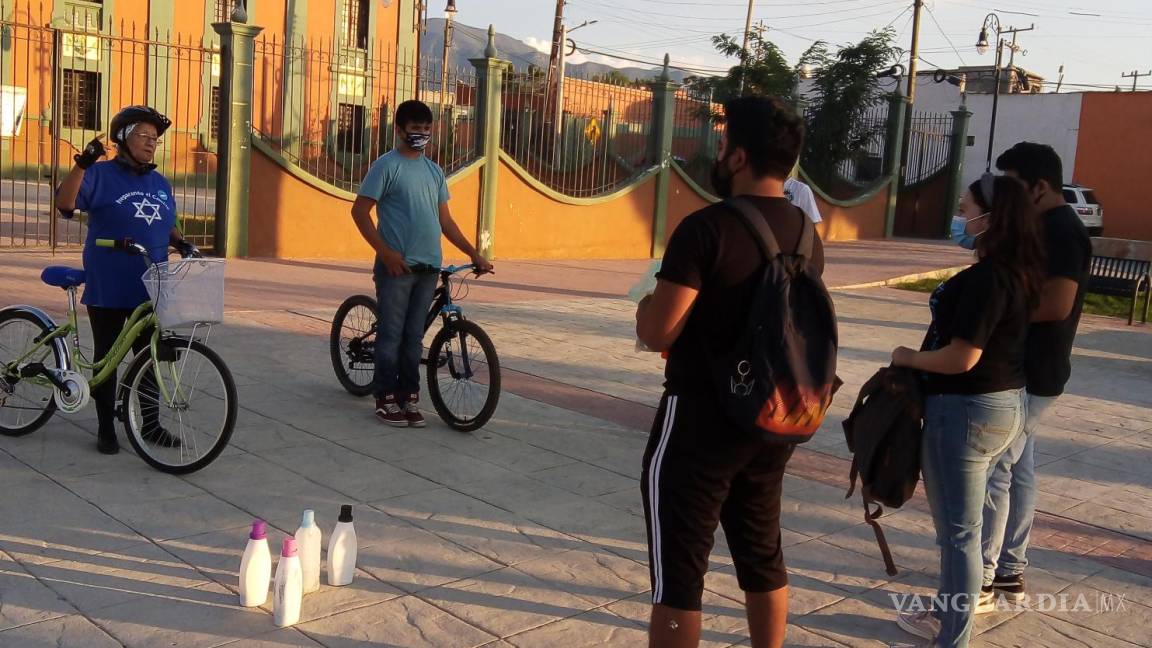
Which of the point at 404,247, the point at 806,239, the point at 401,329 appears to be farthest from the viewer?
the point at 401,329

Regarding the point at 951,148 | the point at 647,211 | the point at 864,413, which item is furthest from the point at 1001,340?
the point at 951,148

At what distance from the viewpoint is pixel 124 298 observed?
5367mm

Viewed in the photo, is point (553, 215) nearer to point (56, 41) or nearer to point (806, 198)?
point (56, 41)

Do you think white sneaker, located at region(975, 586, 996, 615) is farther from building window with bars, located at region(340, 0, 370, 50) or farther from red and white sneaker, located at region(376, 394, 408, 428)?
building window with bars, located at region(340, 0, 370, 50)

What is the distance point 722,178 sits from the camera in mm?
3035

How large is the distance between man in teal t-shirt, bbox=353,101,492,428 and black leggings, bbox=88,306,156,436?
4.38 ft

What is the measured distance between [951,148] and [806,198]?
22468 millimetres

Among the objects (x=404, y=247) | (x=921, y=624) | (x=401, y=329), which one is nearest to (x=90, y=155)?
(x=404, y=247)

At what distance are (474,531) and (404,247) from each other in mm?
2064

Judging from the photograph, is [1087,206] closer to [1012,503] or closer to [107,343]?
[1012,503]

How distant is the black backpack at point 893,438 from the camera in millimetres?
3732

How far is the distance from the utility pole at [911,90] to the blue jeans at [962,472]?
2413 cm

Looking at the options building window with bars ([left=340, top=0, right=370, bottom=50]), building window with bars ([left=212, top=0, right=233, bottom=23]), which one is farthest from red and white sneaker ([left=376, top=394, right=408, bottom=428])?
building window with bars ([left=340, top=0, right=370, bottom=50])

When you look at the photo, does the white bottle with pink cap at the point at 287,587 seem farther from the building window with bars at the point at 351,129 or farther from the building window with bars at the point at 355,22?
the building window with bars at the point at 355,22
